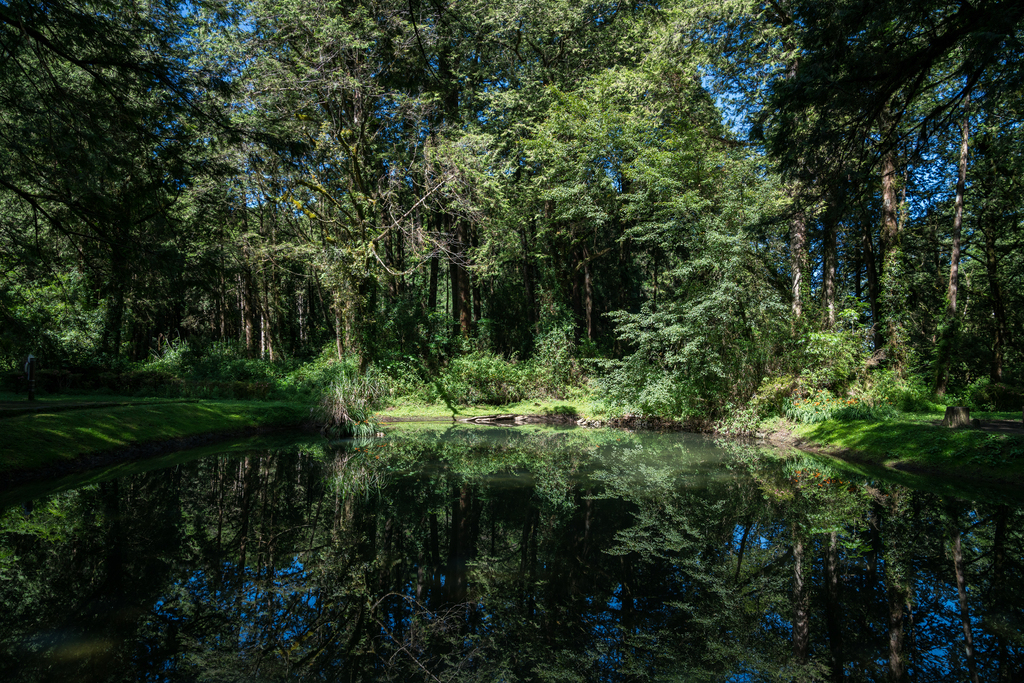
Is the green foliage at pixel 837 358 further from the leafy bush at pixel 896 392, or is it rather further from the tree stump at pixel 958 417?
the tree stump at pixel 958 417

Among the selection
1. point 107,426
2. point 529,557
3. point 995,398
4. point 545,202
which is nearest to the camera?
point 529,557

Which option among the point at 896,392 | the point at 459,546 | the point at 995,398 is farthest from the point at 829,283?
the point at 459,546

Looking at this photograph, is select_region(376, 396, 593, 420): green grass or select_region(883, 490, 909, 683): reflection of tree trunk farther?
Result: select_region(376, 396, 593, 420): green grass

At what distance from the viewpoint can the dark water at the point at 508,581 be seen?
126 inches

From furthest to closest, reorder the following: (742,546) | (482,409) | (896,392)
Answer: (482,409)
(896,392)
(742,546)

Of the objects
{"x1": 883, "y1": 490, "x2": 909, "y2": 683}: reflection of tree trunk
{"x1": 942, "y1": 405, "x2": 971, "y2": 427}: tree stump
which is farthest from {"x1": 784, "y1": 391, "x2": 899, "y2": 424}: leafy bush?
{"x1": 883, "y1": 490, "x2": 909, "y2": 683}: reflection of tree trunk

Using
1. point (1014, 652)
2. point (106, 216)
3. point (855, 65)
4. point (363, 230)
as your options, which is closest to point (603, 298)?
point (363, 230)

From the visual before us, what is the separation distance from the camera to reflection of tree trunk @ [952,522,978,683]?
3164 mm

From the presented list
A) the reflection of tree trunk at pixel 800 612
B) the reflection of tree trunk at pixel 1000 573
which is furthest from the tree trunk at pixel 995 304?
the reflection of tree trunk at pixel 800 612

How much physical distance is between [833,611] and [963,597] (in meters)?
1.11

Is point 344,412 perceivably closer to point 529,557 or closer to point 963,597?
point 529,557

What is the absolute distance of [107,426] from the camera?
10.3 meters

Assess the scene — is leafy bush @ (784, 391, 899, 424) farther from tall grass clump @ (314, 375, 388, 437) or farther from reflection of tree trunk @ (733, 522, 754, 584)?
tall grass clump @ (314, 375, 388, 437)

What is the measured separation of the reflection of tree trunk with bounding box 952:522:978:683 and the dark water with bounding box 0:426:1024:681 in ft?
0.07
